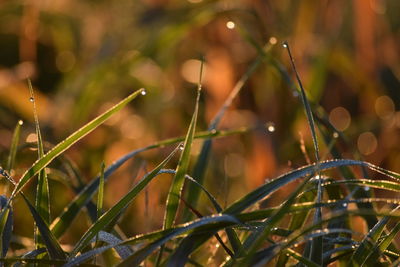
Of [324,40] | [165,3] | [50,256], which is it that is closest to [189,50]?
[165,3]

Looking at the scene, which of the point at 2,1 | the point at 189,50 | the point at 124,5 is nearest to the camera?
the point at 189,50

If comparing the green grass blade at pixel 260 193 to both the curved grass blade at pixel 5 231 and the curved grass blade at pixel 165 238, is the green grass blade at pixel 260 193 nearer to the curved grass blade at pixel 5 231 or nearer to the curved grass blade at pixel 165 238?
the curved grass blade at pixel 165 238

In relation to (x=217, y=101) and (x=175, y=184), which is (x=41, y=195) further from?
(x=217, y=101)

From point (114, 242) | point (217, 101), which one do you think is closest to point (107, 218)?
point (114, 242)

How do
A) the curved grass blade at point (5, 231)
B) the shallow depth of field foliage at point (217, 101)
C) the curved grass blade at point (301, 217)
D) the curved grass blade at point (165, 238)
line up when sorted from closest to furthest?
1. the curved grass blade at point (165, 238)
2. the curved grass blade at point (5, 231)
3. the curved grass blade at point (301, 217)
4. the shallow depth of field foliage at point (217, 101)

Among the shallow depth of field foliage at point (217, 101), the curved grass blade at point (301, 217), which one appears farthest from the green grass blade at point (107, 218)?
the shallow depth of field foliage at point (217, 101)

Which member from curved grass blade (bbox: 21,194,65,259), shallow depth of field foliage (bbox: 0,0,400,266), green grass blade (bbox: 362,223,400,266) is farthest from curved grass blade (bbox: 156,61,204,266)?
shallow depth of field foliage (bbox: 0,0,400,266)

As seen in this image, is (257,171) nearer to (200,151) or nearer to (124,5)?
(200,151)

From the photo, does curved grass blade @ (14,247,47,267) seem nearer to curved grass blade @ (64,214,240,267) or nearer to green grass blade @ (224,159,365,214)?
curved grass blade @ (64,214,240,267)

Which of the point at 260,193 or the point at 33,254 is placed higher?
the point at 260,193

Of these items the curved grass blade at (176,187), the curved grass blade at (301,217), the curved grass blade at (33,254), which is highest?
the curved grass blade at (176,187)

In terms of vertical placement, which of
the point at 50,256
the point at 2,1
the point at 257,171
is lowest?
the point at 257,171
